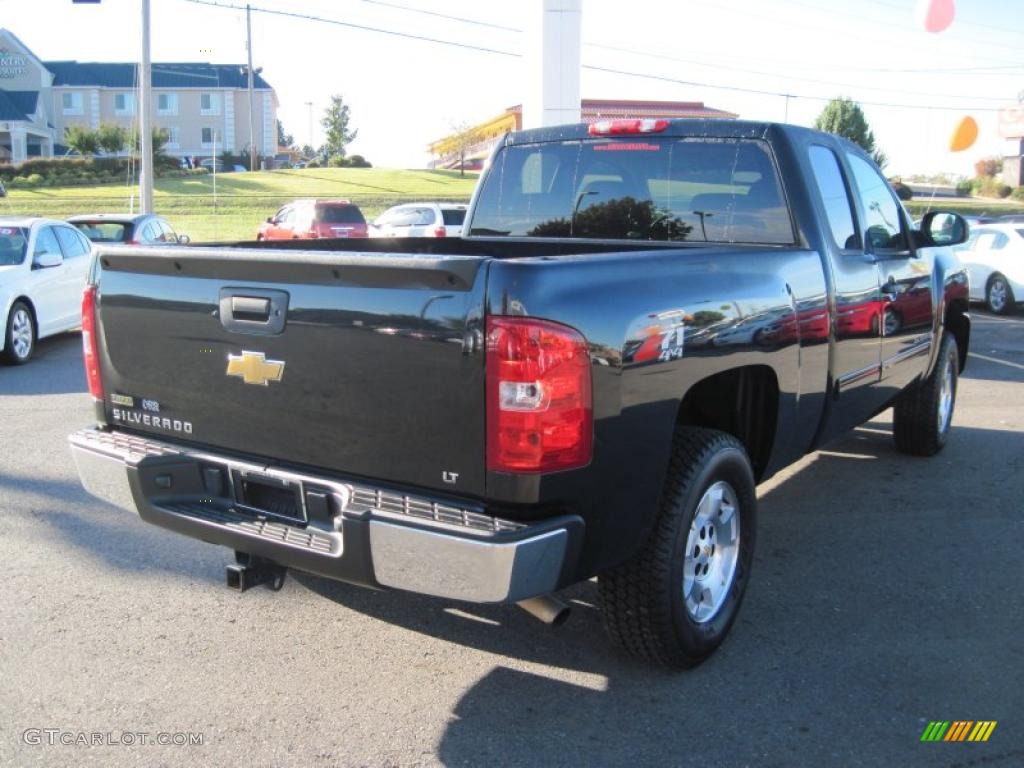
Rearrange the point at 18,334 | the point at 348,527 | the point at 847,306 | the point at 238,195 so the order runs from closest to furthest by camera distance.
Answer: the point at 348,527
the point at 847,306
the point at 18,334
the point at 238,195

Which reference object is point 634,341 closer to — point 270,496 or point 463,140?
point 270,496

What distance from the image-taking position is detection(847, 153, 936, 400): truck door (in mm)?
5336

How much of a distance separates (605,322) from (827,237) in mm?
2062

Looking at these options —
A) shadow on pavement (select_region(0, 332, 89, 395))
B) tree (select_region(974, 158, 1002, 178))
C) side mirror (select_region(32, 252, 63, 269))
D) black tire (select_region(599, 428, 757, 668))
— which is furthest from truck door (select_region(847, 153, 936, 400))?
tree (select_region(974, 158, 1002, 178))

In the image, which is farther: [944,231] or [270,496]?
[944,231]

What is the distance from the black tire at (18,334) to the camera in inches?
417

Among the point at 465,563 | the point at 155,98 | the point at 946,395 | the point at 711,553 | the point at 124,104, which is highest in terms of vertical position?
the point at 155,98

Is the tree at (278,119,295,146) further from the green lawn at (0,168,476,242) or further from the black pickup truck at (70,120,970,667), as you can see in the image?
the black pickup truck at (70,120,970,667)

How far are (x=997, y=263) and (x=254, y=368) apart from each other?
15969 millimetres

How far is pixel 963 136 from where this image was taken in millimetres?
17938

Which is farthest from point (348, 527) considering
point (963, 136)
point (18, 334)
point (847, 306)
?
point (963, 136)

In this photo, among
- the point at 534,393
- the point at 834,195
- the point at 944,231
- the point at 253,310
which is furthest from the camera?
the point at 944,231

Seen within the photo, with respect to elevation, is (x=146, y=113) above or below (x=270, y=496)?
above

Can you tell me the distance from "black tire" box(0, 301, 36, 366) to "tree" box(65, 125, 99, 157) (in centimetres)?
5766
